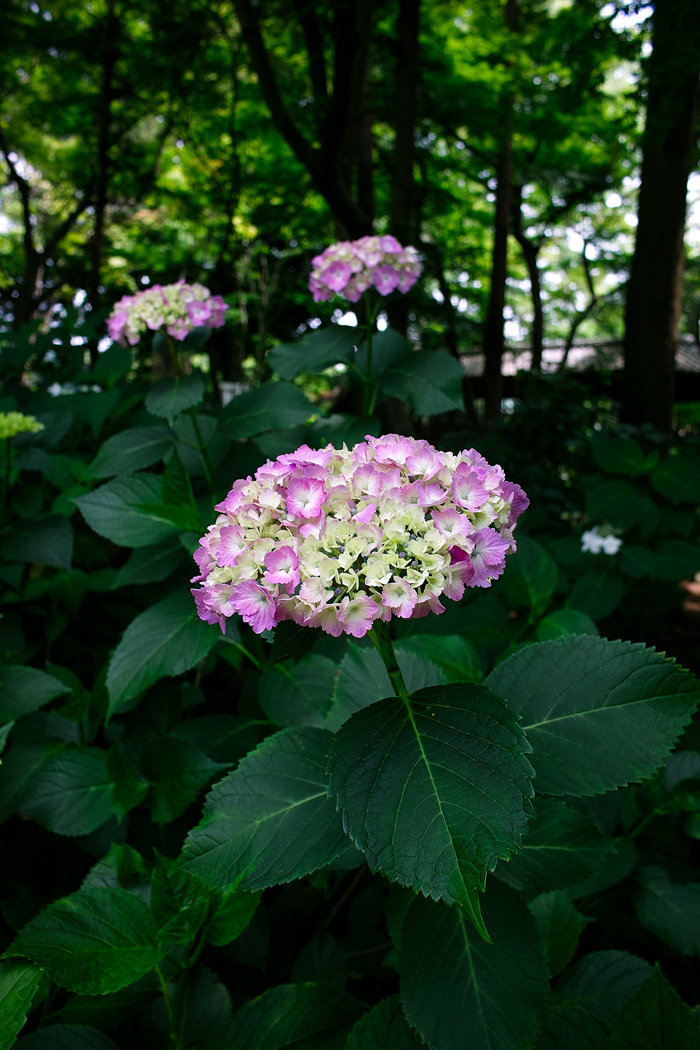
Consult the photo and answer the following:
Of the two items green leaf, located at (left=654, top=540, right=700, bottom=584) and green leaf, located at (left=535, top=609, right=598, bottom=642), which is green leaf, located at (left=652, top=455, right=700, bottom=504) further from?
green leaf, located at (left=535, top=609, right=598, bottom=642)

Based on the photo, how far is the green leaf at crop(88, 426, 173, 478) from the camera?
1834 mm

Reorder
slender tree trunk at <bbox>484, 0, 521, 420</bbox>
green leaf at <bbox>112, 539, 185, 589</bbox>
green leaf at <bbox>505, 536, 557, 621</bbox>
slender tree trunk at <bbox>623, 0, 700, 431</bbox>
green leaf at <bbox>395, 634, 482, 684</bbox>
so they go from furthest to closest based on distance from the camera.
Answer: slender tree trunk at <bbox>484, 0, 521, 420</bbox> → slender tree trunk at <bbox>623, 0, 700, 431</bbox> → green leaf at <bbox>505, 536, 557, 621</bbox> → green leaf at <bbox>112, 539, 185, 589</bbox> → green leaf at <bbox>395, 634, 482, 684</bbox>

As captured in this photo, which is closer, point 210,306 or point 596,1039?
point 596,1039

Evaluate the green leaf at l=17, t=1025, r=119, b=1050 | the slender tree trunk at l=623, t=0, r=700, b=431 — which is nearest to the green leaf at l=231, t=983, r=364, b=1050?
the green leaf at l=17, t=1025, r=119, b=1050

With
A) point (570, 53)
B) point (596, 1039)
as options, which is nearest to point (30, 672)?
point (596, 1039)

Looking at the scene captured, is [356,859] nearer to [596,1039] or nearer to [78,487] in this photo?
[596,1039]

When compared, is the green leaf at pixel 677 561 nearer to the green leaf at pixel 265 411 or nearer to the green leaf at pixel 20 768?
the green leaf at pixel 265 411

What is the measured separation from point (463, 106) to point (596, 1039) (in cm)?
896

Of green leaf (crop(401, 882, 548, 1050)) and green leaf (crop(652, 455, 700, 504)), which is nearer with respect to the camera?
green leaf (crop(401, 882, 548, 1050))

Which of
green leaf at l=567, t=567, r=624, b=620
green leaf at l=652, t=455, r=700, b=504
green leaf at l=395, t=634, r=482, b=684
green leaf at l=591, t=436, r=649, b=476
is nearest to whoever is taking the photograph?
green leaf at l=395, t=634, r=482, b=684

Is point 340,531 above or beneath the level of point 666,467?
above

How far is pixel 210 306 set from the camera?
204cm

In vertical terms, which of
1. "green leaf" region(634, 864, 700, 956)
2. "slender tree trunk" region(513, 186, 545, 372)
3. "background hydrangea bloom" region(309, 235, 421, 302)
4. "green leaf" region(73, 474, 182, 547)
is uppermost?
"slender tree trunk" region(513, 186, 545, 372)

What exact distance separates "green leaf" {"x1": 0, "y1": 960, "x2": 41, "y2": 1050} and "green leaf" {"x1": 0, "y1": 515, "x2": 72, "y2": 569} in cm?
108
